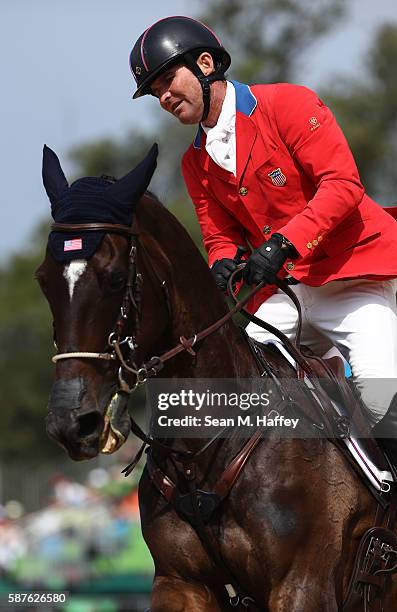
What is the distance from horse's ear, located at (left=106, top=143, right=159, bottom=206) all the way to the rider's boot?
5.41ft

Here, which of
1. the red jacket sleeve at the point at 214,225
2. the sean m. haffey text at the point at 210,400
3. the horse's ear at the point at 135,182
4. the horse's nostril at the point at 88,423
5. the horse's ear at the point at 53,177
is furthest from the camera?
the red jacket sleeve at the point at 214,225

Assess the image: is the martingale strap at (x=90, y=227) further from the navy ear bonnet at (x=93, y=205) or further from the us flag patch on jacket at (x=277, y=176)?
the us flag patch on jacket at (x=277, y=176)

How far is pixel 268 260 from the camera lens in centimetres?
494

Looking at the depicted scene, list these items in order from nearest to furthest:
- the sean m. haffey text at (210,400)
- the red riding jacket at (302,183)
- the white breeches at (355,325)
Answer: the sean m. haffey text at (210,400) < the red riding jacket at (302,183) < the white breeches at (355,325)

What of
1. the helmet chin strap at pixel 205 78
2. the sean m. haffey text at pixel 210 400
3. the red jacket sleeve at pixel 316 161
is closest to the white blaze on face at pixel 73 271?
the sean m. haffey text at pixel 210 400

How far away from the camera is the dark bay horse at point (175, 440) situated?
433 cm

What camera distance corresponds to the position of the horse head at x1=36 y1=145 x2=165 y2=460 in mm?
4258

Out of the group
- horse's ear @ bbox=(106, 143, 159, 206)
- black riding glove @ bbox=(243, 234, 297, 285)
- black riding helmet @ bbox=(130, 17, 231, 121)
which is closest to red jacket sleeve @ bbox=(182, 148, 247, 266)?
black riding helmet @ bbox=(130, 17, 231, 121)

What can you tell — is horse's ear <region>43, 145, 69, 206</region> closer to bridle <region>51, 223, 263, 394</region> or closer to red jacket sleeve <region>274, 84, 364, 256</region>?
bridle <region>51, 223, 263, 394</region>

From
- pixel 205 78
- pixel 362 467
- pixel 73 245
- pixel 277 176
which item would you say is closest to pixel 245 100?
pixel 205 78

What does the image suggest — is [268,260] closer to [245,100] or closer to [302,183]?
[302,183]

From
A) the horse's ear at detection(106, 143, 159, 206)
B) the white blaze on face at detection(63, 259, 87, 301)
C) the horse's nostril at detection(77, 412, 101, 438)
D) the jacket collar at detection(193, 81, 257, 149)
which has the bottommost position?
the horse's nostril at detection(77, 412, 101, 438)

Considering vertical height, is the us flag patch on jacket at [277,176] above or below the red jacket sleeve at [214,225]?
above

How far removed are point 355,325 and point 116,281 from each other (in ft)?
5.03
